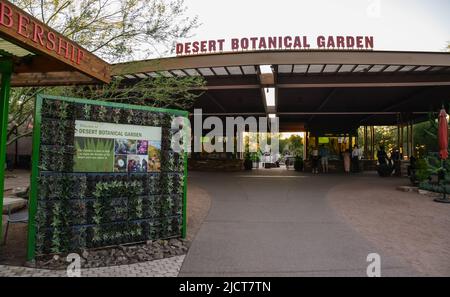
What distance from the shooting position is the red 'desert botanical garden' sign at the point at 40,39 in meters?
2.90

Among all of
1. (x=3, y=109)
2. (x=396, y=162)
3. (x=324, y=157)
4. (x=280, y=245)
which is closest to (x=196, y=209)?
(x=280, y=245)

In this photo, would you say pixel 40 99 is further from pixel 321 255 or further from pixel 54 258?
pixel 321 255

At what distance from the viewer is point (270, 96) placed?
1579cm

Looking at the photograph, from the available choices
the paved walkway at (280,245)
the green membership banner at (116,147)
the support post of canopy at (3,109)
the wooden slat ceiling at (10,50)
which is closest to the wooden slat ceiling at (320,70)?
the paved walkway at (280,245)

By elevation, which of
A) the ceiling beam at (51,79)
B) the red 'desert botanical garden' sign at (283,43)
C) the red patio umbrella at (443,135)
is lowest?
the red patio umbrella at (443,135)

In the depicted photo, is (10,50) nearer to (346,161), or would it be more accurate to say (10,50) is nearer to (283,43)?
(283,43)

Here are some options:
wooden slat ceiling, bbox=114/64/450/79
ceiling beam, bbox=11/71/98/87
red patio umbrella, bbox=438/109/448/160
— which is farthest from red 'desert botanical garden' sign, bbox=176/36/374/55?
ceiling beam, bbox=11/71/98/87

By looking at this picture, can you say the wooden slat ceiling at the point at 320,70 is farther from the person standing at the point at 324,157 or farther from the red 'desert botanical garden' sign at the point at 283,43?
the person standing at the point at 324,157

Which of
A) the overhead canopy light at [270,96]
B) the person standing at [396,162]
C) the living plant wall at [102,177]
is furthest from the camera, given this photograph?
the person standing at [396,162]

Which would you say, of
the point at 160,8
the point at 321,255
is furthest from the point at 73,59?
the point at 321,255

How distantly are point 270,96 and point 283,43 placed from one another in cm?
362

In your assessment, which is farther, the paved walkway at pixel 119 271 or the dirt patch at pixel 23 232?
the dirt patch at pixel 23 232

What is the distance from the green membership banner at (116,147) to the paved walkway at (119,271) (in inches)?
54.5

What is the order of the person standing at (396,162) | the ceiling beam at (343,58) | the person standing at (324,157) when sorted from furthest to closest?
the person standing at (324,157), the person standing at (396,162), the ceiling beam at (343,58)
